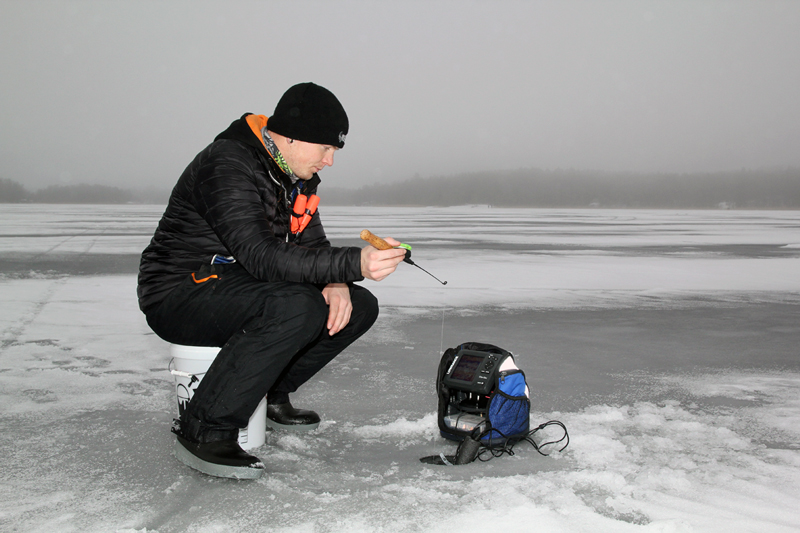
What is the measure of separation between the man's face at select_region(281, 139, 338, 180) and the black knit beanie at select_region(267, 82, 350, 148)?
0.14 feet

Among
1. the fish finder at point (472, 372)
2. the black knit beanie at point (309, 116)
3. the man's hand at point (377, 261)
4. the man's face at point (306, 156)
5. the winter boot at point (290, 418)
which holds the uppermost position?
the black knit beanie at point (309, 116)

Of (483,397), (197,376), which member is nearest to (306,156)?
(197,376)

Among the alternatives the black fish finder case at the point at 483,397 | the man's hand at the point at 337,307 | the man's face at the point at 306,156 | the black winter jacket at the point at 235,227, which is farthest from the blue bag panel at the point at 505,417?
the man's face at the point at 306,156

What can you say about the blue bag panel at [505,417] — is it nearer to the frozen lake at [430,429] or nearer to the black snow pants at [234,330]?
the frozen lake at [430,429]

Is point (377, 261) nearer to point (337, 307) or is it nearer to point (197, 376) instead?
point (337, 307)

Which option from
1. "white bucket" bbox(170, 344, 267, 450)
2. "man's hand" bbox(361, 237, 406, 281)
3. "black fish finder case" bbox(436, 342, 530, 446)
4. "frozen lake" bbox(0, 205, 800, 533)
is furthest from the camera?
"black fish finder case" bbox(436, 342, 530, 446)

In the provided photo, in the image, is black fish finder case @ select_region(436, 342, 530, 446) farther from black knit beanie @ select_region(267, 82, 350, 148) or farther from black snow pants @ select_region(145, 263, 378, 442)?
black knit beanie @ select_region(267, 82, 350, 148)

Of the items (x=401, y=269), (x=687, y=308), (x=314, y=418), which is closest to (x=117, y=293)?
(x=401, y=269)

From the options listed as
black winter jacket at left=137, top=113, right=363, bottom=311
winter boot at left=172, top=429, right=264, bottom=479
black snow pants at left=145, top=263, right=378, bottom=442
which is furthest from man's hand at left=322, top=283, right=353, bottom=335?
winter boot at left=172, top=429, right=264, bottom=479

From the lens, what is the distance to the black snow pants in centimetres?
218

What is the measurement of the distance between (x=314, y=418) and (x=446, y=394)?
→ 57cm

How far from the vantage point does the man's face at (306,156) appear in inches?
90.7

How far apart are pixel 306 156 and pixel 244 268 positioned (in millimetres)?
458

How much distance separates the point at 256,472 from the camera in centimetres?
213
